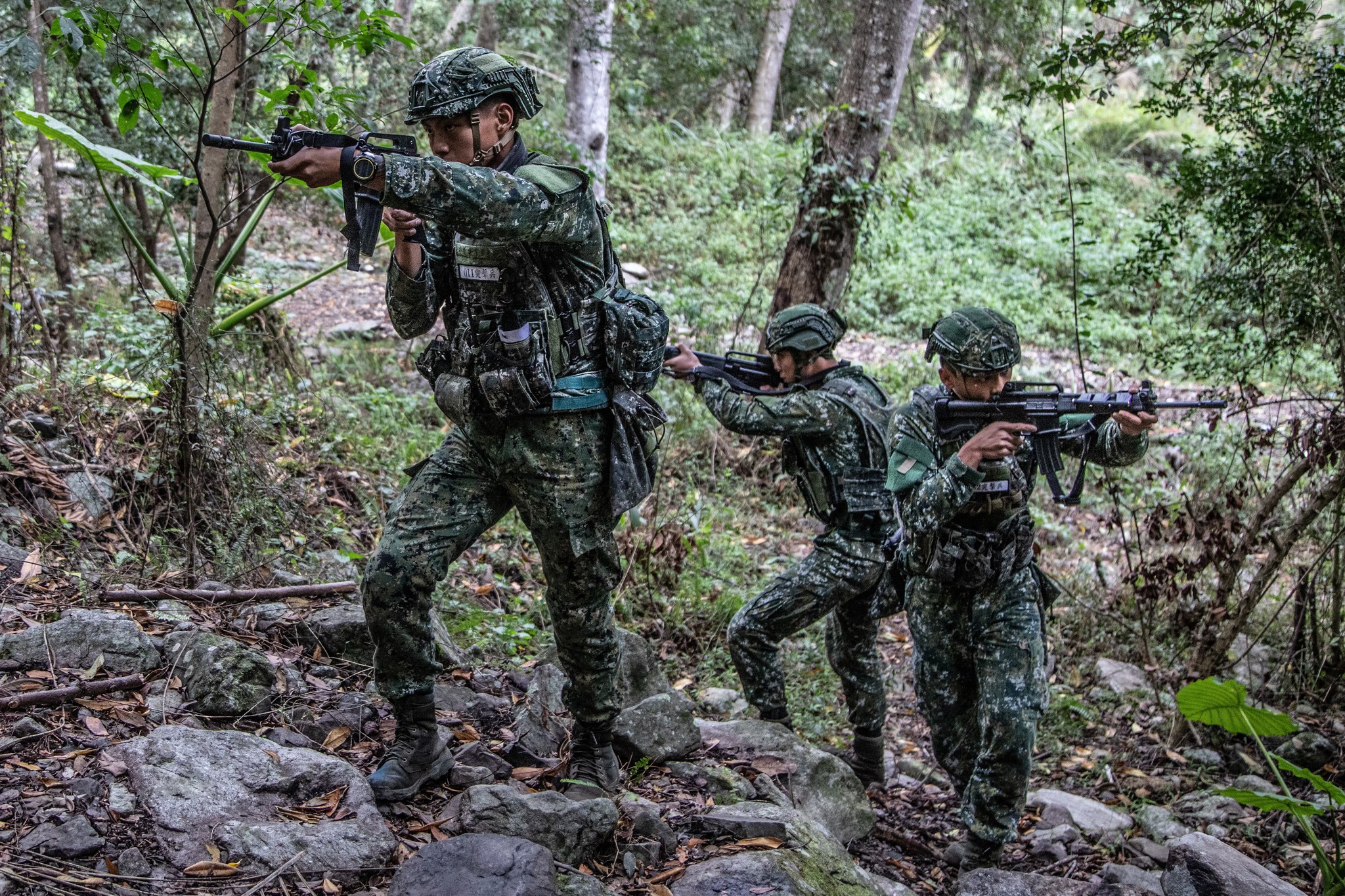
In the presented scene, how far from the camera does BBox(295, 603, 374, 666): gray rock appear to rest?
4426mm

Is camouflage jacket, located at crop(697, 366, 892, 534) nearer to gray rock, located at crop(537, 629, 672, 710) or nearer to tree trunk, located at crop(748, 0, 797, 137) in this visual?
gray rock, located at crop(537, 629, 672, 710)

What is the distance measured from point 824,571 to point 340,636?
214cm

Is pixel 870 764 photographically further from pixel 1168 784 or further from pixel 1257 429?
pixel 1257 429

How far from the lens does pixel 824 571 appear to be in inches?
184

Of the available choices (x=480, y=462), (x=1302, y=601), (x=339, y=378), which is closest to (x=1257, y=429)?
(x=1302, y=601)

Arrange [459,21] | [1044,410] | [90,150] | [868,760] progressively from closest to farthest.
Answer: [90,150]
[1044,410]
[868,760]
[459,21]

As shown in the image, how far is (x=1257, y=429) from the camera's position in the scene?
5734 millimetres

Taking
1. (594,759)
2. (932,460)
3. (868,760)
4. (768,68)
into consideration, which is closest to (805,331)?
(932,460)

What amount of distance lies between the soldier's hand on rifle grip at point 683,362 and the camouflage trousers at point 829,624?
3.36 feet

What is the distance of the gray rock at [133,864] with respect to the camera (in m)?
2.71

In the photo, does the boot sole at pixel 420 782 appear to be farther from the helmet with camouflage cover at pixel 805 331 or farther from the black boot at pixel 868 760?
the helmet with camouflage cover at pixel 805 331

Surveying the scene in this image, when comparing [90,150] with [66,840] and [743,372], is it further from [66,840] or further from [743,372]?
[743,372]

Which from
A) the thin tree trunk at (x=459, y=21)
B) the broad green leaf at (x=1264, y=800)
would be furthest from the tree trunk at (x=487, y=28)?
the broad green leaf at (x=1264, y=800)

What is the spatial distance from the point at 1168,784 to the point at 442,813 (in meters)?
3.81
